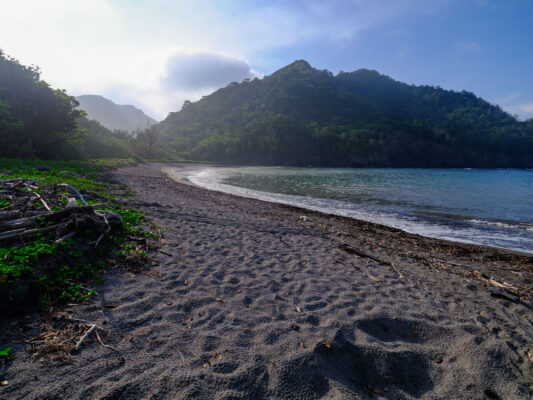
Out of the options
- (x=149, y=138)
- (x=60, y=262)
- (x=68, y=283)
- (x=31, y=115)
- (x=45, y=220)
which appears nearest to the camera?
(x=68, y=283)

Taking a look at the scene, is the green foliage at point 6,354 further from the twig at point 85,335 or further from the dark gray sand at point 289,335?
the twig at point 85,335

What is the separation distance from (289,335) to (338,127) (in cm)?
11085

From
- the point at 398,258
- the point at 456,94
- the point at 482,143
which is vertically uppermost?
the point at 456,94

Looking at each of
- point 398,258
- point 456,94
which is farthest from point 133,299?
point 456,94

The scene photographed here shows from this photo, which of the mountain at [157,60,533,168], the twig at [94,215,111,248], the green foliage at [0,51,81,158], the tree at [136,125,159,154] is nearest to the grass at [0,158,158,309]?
the twig at [94,215,111,248]

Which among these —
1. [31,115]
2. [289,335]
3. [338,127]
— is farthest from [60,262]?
[338,127]

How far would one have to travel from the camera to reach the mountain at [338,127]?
3735 inches

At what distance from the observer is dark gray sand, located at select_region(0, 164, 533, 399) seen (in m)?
2.21

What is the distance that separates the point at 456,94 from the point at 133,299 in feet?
678

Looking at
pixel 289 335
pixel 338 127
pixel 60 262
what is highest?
pixel 338 127

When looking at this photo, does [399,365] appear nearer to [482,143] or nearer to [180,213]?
[180,213]

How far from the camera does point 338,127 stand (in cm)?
10369

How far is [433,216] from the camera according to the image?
12.9 metres

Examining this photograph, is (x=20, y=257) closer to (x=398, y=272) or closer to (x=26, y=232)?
(x=26, y=232)
